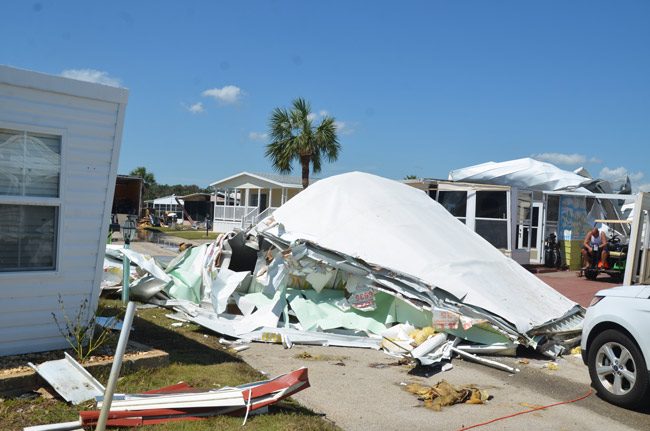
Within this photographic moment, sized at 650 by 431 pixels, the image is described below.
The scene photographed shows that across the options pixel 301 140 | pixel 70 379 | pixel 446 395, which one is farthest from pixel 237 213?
pixel 70 379

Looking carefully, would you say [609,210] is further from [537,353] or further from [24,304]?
[24,304]

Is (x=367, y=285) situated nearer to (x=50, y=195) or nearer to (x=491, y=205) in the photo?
(x=50, y=195)

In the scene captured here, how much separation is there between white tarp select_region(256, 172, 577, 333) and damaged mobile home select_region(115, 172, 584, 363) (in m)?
0.03

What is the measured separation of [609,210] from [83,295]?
2105 centimetres

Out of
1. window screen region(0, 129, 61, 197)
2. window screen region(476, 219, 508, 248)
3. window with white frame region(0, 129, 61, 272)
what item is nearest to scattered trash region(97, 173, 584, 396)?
window with white frame region(0, 129, 61, 272)

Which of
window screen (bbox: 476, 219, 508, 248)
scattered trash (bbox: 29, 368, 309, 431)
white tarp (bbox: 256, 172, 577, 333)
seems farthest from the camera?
window screen (bbox: 476, 219, 508, 248)

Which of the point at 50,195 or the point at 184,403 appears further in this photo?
the point at 50,195

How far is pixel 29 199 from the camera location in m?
5.61

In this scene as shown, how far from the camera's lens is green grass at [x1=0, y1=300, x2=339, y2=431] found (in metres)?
4.50

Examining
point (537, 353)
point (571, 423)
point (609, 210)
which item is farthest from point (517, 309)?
point (609, 210)

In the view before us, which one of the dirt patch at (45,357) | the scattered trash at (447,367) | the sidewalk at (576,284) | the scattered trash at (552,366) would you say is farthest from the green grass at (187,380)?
the sidewalk at (576,284)

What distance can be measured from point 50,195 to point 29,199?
0.80ft

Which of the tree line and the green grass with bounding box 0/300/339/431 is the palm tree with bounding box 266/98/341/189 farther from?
the tree line

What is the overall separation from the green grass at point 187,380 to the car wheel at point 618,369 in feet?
10.3
